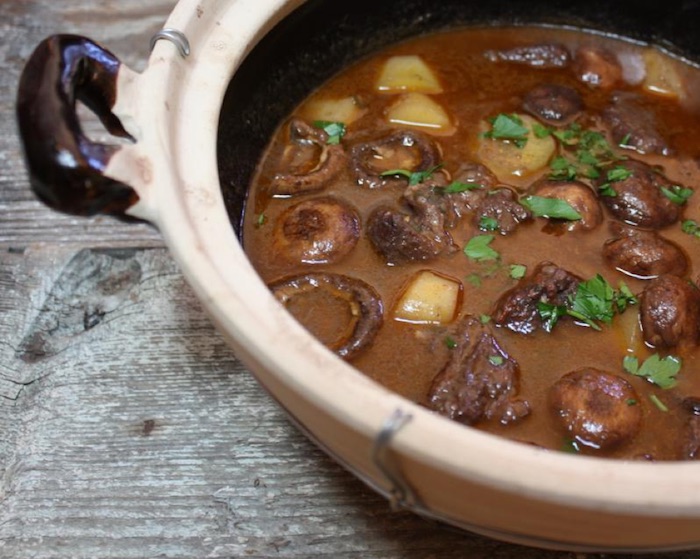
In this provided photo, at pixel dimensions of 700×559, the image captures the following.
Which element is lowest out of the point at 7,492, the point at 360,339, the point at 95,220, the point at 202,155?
the point at 7,492

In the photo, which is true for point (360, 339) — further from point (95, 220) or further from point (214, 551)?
point (95, 220)

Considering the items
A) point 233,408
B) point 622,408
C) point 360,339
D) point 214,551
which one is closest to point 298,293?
point 360,339

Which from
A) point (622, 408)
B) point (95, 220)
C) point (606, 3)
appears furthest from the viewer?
point (606, 3)

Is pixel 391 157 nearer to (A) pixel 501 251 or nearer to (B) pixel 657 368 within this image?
(A) pixel 501 251

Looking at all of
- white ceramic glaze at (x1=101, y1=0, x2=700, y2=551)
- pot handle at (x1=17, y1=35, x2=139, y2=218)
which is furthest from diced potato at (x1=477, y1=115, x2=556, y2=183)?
pot handle at (x1=17, y1=35, x2=139, y2=218)

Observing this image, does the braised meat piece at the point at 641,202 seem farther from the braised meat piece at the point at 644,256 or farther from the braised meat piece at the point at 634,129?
the braised meat piece at the point at 634,129

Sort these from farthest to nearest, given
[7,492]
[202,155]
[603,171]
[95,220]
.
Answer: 1. [95,220]
2. [603,171]
3. [7,492]
4. [202,155]
